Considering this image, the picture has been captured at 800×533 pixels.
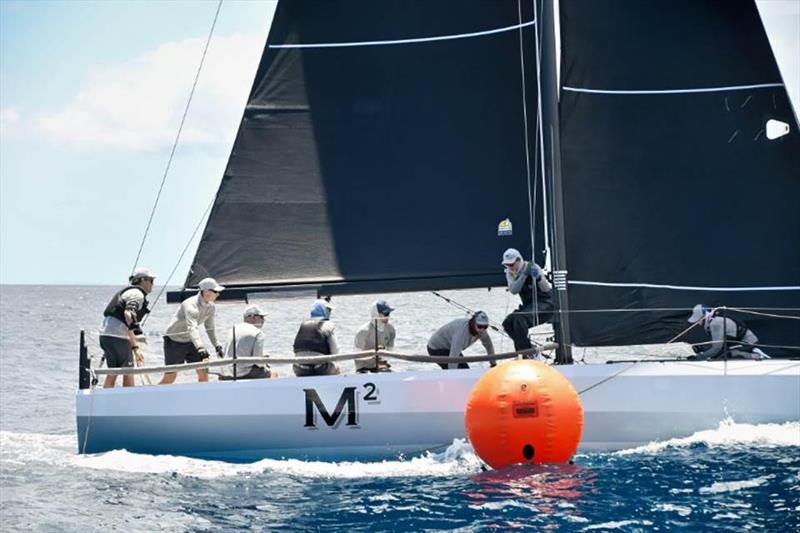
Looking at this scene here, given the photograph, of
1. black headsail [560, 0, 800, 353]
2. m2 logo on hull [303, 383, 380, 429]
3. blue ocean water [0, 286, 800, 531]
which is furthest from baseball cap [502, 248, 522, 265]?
blue ocean water [0, 286, 800, 531]

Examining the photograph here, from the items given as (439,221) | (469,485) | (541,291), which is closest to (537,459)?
(469,485)

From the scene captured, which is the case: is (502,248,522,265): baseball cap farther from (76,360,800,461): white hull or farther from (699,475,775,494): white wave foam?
(699,475,775,494): white wave foam

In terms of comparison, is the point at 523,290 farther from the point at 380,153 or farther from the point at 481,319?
the point at 380,153

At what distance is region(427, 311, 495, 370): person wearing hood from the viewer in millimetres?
13242

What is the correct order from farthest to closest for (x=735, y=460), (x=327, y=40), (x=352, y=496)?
(x=327, y=40)
(x=735, y=460)
(x=352, y=496)

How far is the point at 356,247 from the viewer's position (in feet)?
46.6

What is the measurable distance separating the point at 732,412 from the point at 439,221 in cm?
388

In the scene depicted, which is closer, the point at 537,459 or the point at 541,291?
the point at 537,459

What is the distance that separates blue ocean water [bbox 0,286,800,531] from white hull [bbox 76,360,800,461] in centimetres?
22

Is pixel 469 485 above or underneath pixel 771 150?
underneath

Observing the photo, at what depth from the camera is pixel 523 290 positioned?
13.6 m

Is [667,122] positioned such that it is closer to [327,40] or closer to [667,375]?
[667,375]

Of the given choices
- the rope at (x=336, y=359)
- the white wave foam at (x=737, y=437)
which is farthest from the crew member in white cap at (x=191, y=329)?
the white wave foam at (x=737, y=437)

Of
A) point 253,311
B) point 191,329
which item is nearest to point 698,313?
point 253,311
